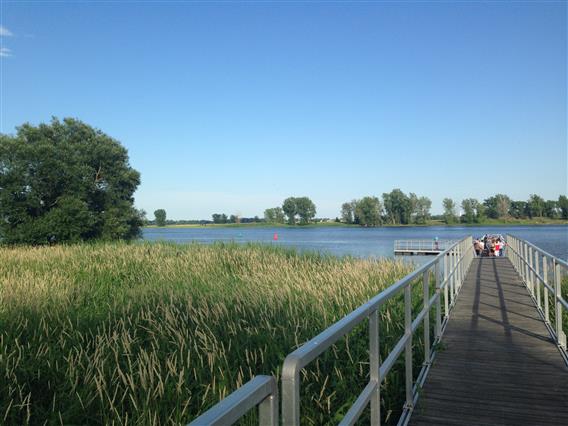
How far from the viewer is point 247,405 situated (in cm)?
118

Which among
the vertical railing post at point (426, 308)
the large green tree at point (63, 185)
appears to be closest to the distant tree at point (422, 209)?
the large green tree at point (63, 185)

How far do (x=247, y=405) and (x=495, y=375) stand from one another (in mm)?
4604

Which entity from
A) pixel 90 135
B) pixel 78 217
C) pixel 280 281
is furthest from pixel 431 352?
pixel 90 135

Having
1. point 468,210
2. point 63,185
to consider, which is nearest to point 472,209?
point 468,210

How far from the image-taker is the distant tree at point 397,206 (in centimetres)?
14300

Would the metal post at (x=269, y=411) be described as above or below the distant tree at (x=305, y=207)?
below

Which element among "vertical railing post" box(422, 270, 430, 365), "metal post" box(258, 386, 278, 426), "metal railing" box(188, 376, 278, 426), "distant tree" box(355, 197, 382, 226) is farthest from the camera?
"distant tree" box(355, 197, 382, 226)

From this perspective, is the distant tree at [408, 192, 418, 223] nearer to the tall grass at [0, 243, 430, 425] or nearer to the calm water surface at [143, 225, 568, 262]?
the calm water surface at [143, 225, 568, 262]

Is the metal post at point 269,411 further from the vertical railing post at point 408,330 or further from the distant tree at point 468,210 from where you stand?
the distant tree at point 468,210

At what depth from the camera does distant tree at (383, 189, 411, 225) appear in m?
143

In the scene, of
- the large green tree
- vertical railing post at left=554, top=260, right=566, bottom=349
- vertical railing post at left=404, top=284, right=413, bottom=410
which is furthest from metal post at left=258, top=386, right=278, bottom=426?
the large green tree

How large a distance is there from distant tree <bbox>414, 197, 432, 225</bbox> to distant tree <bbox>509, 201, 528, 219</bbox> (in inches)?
908

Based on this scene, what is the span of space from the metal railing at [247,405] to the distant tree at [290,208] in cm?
15825

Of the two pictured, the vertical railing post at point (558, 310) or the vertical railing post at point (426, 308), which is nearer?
the vertical railing post at point (426, 308)
